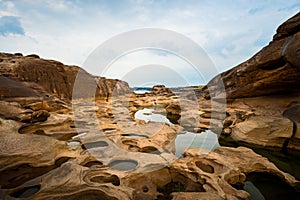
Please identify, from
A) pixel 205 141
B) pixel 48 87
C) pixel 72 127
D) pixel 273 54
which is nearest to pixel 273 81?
pixel 273 54

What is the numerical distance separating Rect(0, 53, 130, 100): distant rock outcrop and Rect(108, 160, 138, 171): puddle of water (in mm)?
10723

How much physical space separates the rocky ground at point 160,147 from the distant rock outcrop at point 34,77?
0.68 feet

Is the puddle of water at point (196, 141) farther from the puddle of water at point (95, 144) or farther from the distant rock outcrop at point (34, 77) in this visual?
the distant rock outcrop at point (34, 77)

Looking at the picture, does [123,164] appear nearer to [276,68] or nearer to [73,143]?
[73,143]

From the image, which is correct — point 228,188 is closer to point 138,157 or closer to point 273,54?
point 138,157

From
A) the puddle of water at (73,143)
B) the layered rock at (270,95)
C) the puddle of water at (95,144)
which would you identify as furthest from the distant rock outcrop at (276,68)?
the puddle of water at (73,143)

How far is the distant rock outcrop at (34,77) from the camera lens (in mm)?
12878

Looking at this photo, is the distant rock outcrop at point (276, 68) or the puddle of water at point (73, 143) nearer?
the puddle of water at point (73, 143)

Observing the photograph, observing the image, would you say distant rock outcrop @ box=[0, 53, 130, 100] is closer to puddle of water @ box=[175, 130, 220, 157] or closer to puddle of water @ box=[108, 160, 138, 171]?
puddle of water @ box=[108, 160, 138, 171]

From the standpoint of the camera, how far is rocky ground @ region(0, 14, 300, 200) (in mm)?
4203

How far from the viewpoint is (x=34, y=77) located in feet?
64.4

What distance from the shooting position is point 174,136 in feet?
31.7

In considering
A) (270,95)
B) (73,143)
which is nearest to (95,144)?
(73,143)

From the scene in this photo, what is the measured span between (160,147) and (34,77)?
1912cm
